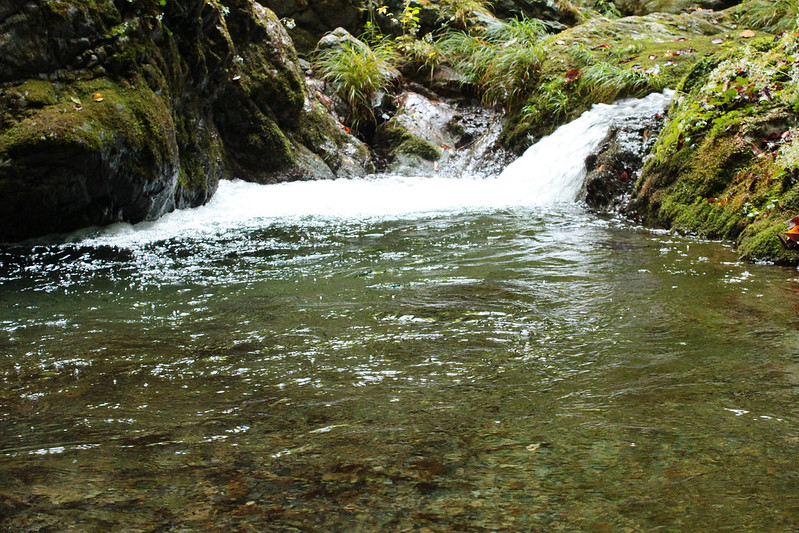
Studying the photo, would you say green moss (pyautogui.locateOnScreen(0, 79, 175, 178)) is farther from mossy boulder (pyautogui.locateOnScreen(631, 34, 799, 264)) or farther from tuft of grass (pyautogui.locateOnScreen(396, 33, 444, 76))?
tuft of grass (pyautogui.locateOnScreen(396, 33, 444, 76))

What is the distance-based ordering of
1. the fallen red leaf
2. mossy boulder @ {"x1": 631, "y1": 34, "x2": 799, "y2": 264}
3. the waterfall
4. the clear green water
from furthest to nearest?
the fallen red leaf < the waterfall < mossy boulder @ {"x1": 631, "y1": 34, "x2": 799, "y2": 264} < the clear green water

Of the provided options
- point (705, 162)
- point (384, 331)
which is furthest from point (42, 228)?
point (705, 162)

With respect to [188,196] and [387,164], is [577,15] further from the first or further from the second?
[188,196]

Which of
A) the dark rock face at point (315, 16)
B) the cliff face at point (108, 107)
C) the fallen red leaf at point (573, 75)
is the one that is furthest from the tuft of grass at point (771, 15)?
the cliff face at point (108, 107)

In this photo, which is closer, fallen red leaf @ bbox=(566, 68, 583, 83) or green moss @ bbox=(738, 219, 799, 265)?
green moss @ bbox=(738, 219, 799, 265)

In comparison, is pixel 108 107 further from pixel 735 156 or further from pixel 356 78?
pixel 356 78

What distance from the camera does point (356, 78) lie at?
10828 mm

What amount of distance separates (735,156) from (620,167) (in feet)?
5.86

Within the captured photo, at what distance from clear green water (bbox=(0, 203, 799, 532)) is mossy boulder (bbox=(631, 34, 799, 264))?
2.81ft

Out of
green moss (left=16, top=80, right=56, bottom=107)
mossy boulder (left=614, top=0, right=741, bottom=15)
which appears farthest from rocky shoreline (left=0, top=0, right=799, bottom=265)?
mossy boulder (left=614, top=0, right=741, bottom=15)

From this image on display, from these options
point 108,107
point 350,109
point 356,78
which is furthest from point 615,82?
point 108,107

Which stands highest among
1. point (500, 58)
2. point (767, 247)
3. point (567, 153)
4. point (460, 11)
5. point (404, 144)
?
point (460, 11)

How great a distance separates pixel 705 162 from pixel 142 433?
5118 mm

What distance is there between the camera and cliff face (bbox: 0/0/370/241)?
4578 millimetres
